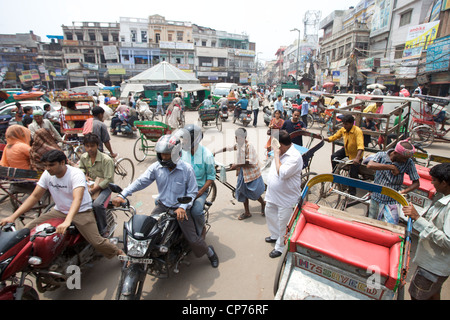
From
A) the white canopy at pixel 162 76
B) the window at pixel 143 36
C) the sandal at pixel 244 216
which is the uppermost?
the window at pixel 143 36

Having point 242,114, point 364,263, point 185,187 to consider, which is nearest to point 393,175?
point 364,263

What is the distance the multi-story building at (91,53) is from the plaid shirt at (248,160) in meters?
42.6

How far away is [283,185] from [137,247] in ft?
6.40

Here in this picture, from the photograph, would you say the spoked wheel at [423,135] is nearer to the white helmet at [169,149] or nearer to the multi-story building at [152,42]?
the white helmet at [169,149]

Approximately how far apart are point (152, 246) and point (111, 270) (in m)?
1.29

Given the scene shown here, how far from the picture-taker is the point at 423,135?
948cm

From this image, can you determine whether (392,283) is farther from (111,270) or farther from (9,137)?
(9,137)

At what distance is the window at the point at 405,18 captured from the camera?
20344mm

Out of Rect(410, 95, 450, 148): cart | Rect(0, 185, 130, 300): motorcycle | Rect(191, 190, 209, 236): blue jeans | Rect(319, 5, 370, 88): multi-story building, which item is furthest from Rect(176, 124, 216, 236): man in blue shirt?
Rect(319, 5, 370, 88): multi-story building

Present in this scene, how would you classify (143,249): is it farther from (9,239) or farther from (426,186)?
(426,186)

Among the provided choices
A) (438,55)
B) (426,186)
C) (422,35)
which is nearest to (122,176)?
(426,186)

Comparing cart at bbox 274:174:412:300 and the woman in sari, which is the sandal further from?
the woman in sari

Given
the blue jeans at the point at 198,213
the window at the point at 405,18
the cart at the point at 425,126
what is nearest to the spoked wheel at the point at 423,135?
the cart at the point at 425,126

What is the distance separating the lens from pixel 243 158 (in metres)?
4.21
